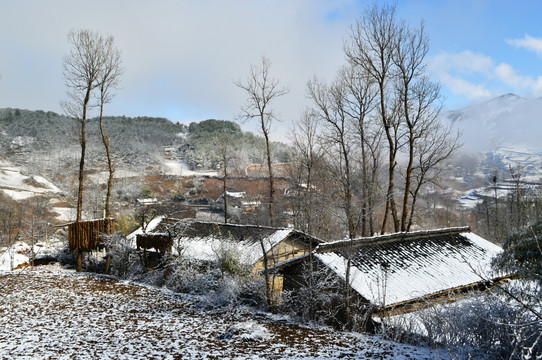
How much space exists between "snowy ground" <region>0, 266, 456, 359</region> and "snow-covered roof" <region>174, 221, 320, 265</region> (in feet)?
8.93

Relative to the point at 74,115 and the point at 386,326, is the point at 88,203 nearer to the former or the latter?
the point at 74,115

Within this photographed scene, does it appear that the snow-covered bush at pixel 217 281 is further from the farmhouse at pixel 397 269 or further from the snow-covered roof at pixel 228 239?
the farmhouse at pixel 397 269

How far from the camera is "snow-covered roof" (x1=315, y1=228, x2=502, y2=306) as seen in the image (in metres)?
12.2

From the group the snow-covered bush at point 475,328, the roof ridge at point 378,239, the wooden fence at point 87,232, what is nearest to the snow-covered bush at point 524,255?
the snow-covered bush at point 475,328

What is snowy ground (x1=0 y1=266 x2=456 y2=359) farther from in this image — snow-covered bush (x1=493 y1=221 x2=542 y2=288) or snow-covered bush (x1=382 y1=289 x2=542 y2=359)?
snow-covered bush (x1=493 y1=221 x2=542 y2=288)

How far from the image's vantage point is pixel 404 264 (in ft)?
46.4

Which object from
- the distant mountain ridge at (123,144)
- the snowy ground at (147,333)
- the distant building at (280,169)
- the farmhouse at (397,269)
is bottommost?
the snowy ground at (147,333)

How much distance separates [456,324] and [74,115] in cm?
2046

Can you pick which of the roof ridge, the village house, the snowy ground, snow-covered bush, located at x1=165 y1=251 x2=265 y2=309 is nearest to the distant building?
snow-covered bush, located at x1=165 y1=251 x2=265 y2=309

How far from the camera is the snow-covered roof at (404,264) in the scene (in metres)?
12.2

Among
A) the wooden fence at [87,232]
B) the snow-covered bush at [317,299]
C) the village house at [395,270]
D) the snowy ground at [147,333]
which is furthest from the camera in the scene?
the wooden fence at [87,232]

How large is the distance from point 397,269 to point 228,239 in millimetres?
7892

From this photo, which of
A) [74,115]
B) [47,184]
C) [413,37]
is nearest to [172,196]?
[47,184]

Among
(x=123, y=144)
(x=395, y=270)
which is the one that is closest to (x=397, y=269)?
(x=395, y=270)
